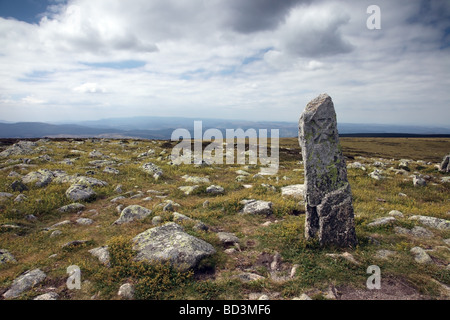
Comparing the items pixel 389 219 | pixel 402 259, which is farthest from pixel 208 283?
pixel 389 219

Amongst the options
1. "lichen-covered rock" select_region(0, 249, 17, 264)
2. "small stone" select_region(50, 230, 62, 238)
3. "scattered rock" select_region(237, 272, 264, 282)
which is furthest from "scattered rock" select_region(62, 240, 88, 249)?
"scattered rock" select_region(237, 272, 264, 282)

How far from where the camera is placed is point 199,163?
92.9ft

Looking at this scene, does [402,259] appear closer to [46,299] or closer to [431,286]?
[431,286]

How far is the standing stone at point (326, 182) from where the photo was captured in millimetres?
9602

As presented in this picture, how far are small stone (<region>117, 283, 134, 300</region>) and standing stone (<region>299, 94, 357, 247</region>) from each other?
7.13 metres

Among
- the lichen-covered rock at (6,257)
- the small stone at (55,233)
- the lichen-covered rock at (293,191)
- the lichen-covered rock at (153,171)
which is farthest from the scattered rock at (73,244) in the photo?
the lichen-covered rock at (293,191)

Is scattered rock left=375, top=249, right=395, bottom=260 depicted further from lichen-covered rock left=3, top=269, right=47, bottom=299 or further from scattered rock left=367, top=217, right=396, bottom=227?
lichen-covered rock left=3, top=269, right=47, bottom=299

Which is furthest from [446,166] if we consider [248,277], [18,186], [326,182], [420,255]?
[18,186]

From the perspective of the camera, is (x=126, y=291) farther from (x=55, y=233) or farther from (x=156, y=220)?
(x=55, y=233)

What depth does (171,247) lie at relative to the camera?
8875 mm

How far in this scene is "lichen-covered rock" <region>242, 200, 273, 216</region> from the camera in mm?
13500

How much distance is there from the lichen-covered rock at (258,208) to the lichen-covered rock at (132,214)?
222 inches

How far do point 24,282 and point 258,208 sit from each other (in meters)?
10.6
